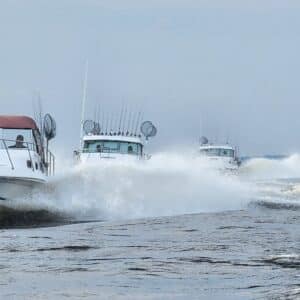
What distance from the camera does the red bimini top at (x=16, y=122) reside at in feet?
80.1

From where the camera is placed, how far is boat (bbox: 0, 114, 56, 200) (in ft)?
72.3

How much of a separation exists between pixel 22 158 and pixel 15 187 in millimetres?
779

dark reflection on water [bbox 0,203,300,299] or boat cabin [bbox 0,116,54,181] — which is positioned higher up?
boat cabin [bbox 0,116,54,181]

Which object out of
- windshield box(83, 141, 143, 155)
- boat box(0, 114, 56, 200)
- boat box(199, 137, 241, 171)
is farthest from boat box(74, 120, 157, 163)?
boat box(199, 137, 241, 171)

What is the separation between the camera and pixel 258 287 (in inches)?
435

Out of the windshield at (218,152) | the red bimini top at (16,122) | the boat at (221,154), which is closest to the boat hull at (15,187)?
the red bimini top at (16,122)

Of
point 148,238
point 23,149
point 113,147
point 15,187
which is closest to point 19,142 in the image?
point 23,149

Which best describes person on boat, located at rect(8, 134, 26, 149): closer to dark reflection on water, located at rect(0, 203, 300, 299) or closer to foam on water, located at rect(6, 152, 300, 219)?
foam on water, located at rect(6, 152, 300, 219)

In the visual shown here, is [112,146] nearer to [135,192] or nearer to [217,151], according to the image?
[135,192]

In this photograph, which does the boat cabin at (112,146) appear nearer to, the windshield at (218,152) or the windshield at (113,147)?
the windshield at (113,147)

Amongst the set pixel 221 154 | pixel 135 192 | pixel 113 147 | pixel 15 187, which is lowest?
pixel 15 187

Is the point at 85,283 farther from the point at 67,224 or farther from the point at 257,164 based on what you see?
the point at 257,164

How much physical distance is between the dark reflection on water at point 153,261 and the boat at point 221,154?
34.0 meters

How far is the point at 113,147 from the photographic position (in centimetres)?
3256
